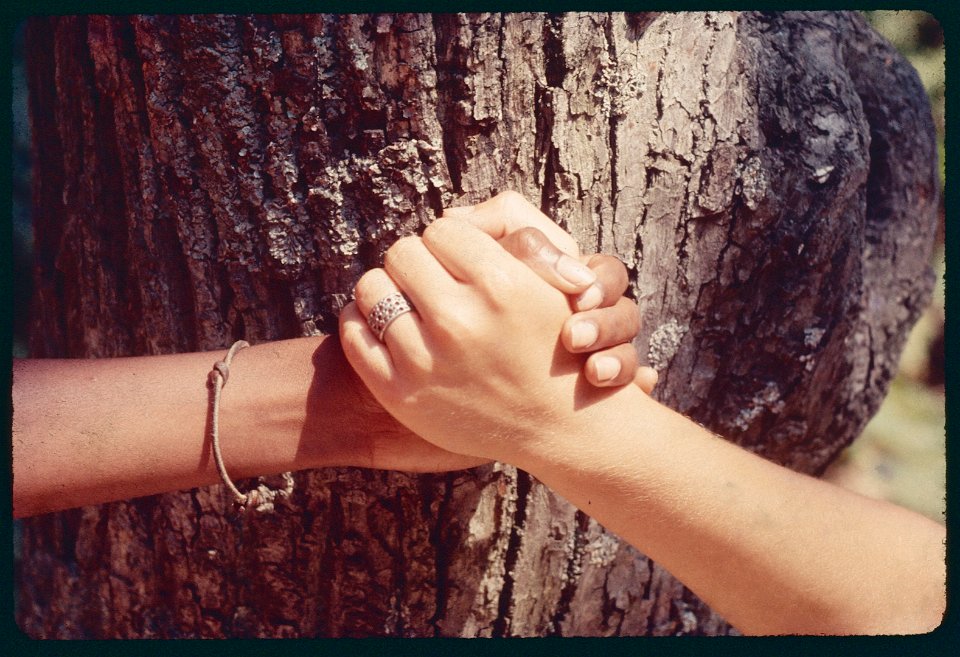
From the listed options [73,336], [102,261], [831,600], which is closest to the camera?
[831,600]

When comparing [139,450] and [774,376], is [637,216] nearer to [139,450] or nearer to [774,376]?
[774,376]

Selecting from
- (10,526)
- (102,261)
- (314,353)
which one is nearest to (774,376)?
(314,353)

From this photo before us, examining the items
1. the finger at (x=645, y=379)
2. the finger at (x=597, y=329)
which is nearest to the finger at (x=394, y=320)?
the finger at (x=597, y=329)

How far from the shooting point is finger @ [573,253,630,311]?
3.63 ft

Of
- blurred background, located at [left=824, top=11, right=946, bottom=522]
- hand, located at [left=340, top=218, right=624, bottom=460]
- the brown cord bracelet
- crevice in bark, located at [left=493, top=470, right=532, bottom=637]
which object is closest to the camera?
hand, located at [left=340, top=218, right=624, bottom=460]

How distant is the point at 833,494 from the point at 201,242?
1.19 meters

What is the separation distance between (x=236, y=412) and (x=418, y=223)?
1.53 ft

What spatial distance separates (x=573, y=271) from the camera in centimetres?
109

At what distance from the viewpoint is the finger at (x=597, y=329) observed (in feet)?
3.53

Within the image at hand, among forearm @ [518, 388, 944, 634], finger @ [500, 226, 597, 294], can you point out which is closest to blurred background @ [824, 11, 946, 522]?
forearm @ [518, 388, 944, 634]

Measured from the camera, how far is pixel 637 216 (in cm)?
128

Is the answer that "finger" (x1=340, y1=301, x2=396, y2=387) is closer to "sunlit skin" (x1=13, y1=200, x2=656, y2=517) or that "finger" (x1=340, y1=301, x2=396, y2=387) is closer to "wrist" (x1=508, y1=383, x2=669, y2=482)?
"sunlit skin" (x1=13, y1=200, x2=656, y2=517)

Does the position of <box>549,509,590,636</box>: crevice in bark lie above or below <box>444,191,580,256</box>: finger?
below

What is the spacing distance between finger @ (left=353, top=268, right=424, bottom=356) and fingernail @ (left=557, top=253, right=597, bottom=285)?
0.24 m
